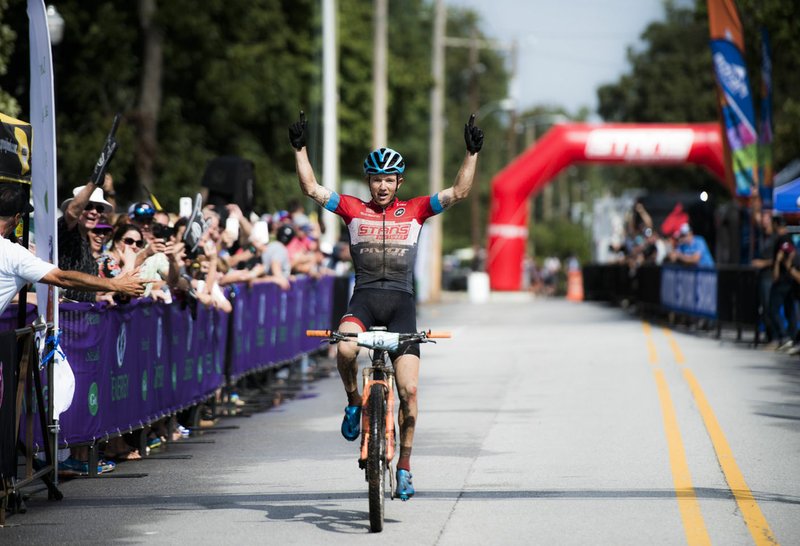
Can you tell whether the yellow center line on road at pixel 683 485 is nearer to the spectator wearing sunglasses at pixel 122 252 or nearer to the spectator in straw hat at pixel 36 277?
the spectator in straw hat at pixel 36 277

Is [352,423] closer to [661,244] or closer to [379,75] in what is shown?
[661,244]

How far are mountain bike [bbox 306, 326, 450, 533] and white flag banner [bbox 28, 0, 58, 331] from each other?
228 centimetres

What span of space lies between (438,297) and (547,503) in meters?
42.3

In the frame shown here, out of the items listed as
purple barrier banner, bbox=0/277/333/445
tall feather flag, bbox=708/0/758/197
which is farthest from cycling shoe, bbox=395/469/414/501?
tall feather flag, bbox=708/0/758/197

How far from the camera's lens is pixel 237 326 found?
1602 cm

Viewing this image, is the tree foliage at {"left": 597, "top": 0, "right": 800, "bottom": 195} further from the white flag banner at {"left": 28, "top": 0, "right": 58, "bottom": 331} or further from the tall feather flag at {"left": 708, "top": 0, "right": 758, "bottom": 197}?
the white flag banner at {"left": 28, "top": 0, "right": 58, "bottom": 331}

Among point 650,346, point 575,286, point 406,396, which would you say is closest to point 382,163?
point 406,396

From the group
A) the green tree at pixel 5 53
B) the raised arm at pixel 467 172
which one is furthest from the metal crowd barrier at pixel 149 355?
the green tree at pixel 5 53

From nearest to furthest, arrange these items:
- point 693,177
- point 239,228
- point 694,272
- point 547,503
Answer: point 547,503 → point 239,228 → point 694,272 → point 693,177

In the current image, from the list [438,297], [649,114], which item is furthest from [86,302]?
[649,114]

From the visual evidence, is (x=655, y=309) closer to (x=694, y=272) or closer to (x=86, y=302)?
(x=694, y=272)

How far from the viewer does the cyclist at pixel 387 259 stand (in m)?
9.69

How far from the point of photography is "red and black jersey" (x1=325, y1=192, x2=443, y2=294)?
9828mm

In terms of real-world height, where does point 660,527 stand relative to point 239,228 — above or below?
below
